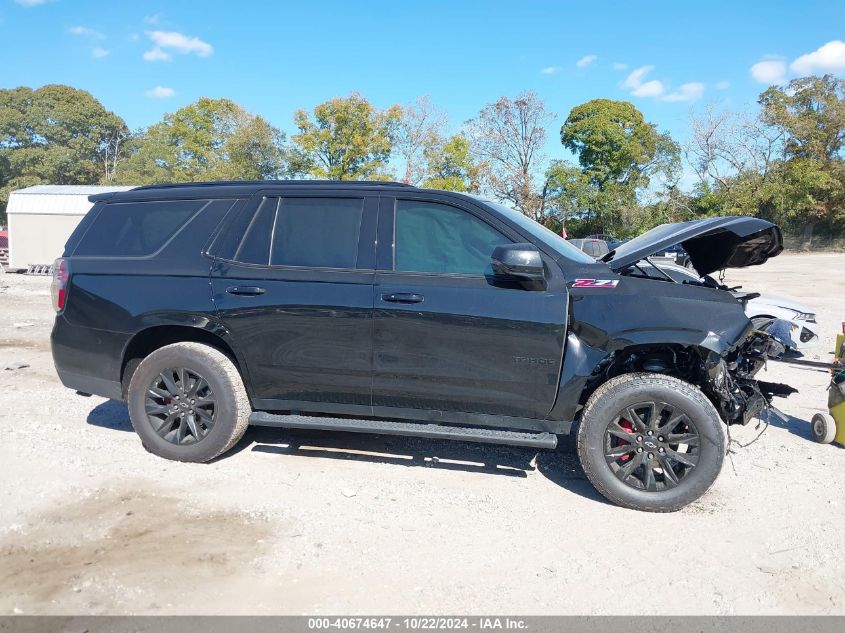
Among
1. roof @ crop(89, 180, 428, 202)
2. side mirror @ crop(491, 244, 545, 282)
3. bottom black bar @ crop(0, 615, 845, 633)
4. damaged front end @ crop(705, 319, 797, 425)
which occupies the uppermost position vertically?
roof @ crop(89, 180, 428, 202)

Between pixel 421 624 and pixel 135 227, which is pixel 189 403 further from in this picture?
pixel 421 624

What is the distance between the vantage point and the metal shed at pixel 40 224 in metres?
23.7

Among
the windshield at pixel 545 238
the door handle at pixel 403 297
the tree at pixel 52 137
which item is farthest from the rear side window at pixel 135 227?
the tree at pixel 52 137

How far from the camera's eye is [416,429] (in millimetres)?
3941

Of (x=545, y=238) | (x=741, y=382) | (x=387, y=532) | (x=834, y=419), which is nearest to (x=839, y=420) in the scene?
(x=834, y=419)

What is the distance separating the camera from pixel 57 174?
5525 centimetres

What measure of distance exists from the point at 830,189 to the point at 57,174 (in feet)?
208

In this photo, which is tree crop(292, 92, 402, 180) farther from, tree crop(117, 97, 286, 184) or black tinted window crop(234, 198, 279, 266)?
black tinted window crop(234, 198, 279, 266)

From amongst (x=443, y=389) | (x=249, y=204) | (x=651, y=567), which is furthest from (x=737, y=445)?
(x=249, y=204)

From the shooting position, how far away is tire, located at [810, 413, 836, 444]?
5.02 metres

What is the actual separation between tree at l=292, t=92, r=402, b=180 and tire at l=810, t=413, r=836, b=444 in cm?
2795

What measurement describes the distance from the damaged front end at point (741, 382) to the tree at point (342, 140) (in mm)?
28165

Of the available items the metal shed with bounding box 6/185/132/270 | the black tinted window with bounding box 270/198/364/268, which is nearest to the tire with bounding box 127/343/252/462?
the black tinted window with bounding box 270/198/364/268

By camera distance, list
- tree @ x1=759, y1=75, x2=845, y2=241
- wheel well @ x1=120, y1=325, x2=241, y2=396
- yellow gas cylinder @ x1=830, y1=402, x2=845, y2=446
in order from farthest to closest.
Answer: tree @ x1=759, y1=75, x2=845, y2=241 → yellow gas cylinder @ x1=830, y1=402, x2=845, y2=446 → wheel well @ x1=120, y1=325, x2=241, y2=396
